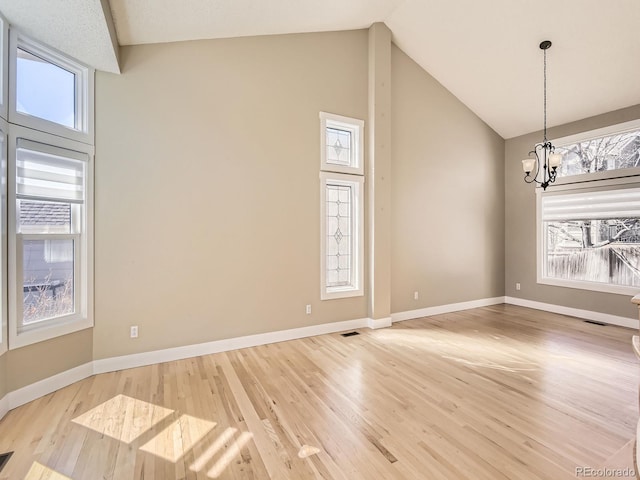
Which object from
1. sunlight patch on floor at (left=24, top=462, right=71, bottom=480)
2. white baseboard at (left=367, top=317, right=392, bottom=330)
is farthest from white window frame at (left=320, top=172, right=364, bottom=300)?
sunlight patch on floor at (left=24, top=462, right=71, bottom=480)

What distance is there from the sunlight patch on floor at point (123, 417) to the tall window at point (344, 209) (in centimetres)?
244

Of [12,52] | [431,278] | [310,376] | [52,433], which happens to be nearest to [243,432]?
[310,376]

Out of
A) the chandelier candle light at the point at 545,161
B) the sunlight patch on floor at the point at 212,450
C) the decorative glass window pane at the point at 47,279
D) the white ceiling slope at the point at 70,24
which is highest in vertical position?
the white ceiling slope at the point at 70,24

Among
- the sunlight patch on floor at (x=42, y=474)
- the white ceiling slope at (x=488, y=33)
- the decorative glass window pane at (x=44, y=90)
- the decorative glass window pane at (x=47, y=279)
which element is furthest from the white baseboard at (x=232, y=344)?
the white ceiling slope at (x=488, y=33)

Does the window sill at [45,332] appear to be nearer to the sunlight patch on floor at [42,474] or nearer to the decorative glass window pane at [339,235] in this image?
the sunlight patch on floor at [42,474]

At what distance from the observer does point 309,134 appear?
161 inches

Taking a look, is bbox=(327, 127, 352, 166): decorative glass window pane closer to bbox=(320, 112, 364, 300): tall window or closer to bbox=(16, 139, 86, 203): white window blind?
bbox=(320, 112, 364, 300): tall window

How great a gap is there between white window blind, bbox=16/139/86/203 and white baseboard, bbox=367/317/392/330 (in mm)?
3782

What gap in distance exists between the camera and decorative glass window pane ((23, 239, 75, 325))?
2.55 meters

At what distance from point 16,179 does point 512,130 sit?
7160 mm

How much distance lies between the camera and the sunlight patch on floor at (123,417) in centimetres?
209

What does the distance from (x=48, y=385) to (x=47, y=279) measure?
0.91m

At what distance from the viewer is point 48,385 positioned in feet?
8.57

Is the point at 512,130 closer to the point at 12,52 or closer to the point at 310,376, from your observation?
the point at 310,376
